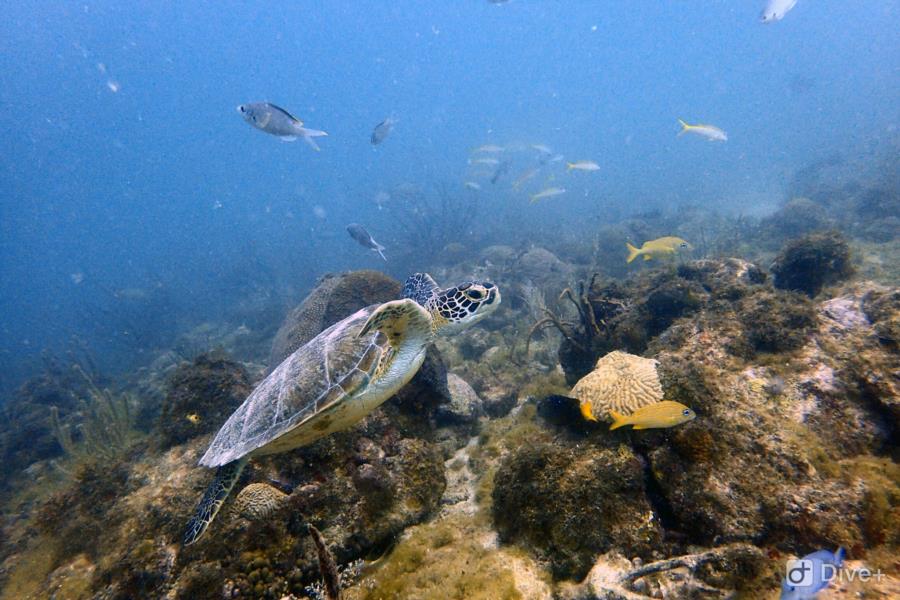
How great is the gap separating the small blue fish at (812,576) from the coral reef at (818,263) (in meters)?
4.53

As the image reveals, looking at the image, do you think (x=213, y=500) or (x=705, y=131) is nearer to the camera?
(x=213, y=500)

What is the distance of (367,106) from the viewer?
128m

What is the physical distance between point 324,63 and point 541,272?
141 m

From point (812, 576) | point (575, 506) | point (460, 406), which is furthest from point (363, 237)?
point (812, 576)

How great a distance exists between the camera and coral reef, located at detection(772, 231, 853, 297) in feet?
16.4

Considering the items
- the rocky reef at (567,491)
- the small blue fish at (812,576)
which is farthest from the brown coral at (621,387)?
the small blue fish at (812,576)

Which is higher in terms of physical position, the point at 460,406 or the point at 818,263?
the point at 818,263

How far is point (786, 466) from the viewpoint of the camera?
8.04 ft

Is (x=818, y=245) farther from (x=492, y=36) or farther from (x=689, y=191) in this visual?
(x=492, y=36)

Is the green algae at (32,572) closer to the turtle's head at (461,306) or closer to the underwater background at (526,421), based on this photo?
the underwater background at (526,421)

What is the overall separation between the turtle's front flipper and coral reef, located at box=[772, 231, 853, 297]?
724 cm

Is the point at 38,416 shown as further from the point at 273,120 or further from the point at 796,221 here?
the point at 796,221

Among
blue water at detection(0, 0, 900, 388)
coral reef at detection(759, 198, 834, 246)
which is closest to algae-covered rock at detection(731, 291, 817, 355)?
coral reef at detection(759, 198, 834, 246)

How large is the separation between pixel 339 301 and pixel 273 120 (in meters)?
3.04
